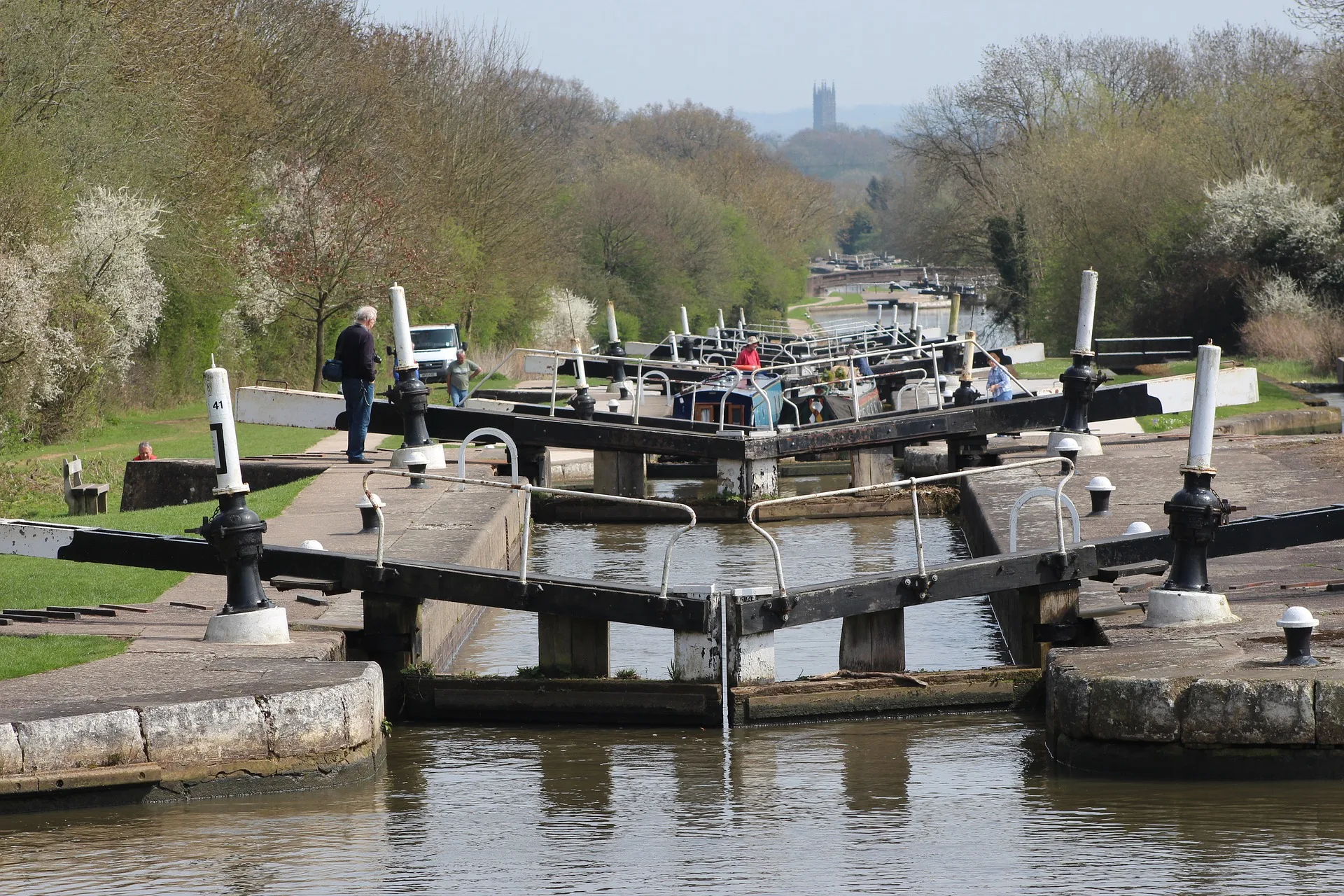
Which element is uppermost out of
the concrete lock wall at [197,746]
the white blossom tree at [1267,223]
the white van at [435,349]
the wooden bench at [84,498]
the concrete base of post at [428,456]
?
the white blossom tree at [1267,223]

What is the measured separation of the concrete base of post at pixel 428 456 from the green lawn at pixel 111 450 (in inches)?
189

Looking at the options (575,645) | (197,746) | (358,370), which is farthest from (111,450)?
(197,746)

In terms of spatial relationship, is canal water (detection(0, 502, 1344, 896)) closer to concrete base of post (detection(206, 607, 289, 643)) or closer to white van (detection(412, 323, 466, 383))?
concrete base of post (detection(206, 607, 289, 643))

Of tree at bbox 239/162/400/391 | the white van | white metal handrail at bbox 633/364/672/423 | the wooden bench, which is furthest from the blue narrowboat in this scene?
tree at bbox 239/162/400/391

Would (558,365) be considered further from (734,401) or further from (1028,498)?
(1028,498)

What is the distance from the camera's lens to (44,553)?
11500mm

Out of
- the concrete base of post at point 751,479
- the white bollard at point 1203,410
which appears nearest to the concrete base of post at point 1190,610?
the white bollard at point 1203,410

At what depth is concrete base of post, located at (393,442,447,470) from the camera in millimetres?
17453

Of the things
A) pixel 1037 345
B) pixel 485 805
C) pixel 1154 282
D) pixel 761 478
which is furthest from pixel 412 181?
pixel 485 805

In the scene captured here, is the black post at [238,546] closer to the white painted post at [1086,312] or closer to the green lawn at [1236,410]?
the white painted post at [1086,312]

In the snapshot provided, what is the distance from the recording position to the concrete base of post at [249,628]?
1046 cm

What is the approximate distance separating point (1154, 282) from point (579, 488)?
27553 millimetres

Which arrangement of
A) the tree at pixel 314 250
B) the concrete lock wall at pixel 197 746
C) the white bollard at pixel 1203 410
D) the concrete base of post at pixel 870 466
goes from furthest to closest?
1. the tree at pixel 314 250
2. the concrete base of post at pixel 870 466
3. the white bollard at pixel 1203 410
4. the concrete lock wall at pixel 197 746

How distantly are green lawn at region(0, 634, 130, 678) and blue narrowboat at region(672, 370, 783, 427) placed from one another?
12328 mm
